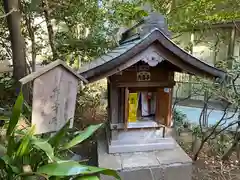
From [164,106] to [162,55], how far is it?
32.9 inches

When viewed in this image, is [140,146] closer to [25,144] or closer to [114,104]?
[114,104]

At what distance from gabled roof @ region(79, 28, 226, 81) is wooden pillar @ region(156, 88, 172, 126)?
0.45 meters

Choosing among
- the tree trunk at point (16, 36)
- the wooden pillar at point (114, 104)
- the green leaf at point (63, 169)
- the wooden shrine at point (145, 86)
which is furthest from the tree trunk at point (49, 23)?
the green leaf at point (63, 169)

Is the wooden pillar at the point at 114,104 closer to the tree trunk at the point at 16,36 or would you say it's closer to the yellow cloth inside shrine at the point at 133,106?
the yellow cloth inside shrine at the point at 133,106

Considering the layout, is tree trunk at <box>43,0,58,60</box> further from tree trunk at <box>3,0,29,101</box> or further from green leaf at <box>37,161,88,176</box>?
green leaf at <box>37,161,88,176</box>

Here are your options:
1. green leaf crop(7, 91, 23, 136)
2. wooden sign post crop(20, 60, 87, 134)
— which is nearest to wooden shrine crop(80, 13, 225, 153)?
wooden sign post crop(20, 60, 87, 134)

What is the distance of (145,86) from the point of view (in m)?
3.13

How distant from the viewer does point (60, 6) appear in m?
4.46

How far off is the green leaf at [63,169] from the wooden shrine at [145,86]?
108 cm

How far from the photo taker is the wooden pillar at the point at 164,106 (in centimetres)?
310

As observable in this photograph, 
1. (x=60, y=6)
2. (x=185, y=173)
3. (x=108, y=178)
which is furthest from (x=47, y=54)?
(x=185, y=173)

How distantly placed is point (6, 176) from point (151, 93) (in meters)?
2.11

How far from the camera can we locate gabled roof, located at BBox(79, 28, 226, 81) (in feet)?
8.28

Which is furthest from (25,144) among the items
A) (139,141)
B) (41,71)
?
(139,141)
